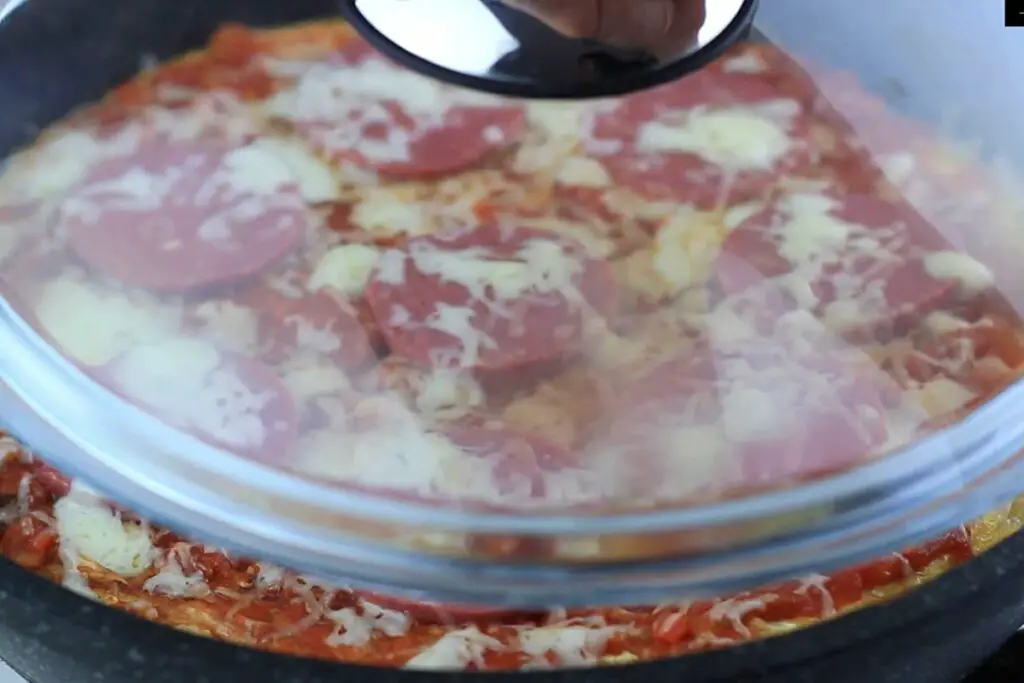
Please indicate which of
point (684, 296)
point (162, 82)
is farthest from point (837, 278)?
point (162, 82)

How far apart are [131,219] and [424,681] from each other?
1.22ft

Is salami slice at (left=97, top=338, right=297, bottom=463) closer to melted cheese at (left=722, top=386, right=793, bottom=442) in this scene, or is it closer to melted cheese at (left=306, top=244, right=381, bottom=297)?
melted cheese at (left=306, top=244, right=381, bottom=297)

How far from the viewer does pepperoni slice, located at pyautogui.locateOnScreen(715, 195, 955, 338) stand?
0.71m

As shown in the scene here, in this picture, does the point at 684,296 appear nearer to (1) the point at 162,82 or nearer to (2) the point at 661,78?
(2) the point at 661,78

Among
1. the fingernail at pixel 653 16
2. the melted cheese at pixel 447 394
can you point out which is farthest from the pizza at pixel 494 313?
the fingernail at pixel 653 16

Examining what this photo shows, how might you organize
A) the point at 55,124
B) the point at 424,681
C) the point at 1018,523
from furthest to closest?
the point at 55,124, the point at 1018,523, the point at 424,681

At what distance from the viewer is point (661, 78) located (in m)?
0.71

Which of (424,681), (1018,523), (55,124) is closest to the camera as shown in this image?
(424,681)

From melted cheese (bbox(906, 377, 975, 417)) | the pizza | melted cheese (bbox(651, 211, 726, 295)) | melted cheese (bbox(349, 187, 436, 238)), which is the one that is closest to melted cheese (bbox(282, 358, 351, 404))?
the pizza

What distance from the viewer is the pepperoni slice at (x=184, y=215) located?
714 millimetres

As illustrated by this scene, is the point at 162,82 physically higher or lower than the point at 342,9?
lower

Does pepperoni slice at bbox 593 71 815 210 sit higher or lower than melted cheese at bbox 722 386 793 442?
higher

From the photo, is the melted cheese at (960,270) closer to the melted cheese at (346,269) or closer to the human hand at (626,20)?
the human hand at (626,20)

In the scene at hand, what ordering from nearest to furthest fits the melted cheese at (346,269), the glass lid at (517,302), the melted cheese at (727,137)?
1. the glass lid at (517,302)
2. the melted cheese at (346,269)
3. the melted cheese at (727,137)
